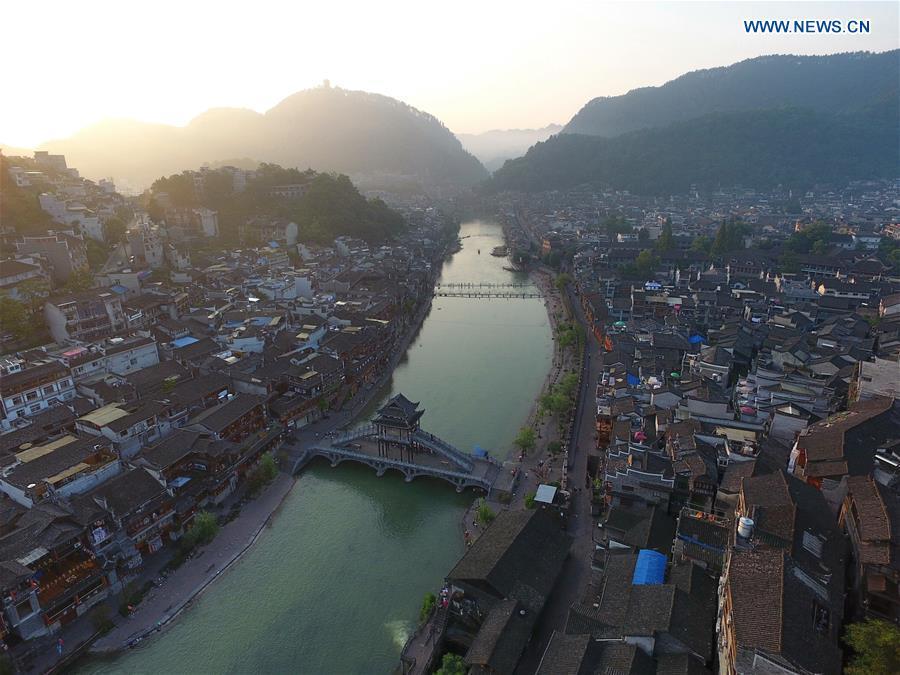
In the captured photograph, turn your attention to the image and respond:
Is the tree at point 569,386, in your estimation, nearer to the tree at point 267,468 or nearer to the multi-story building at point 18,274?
the tree at point 267,468

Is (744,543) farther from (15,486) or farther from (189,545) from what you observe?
(15,486)

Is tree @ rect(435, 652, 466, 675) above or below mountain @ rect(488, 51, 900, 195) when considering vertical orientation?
below

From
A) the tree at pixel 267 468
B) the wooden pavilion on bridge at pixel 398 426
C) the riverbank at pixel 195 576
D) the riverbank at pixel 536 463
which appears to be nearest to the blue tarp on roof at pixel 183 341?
the tree at pixel 267 468

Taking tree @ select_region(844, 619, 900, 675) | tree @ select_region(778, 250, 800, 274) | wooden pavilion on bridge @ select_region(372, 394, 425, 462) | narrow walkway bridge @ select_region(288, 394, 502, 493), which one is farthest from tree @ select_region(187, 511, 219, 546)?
tree @ select_region(778, 250, 800, 274)

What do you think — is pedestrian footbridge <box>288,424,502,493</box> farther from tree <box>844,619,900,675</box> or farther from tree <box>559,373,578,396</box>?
tree <box>844,619,900,675</box>

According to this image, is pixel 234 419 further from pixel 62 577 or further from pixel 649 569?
pixel 649 569

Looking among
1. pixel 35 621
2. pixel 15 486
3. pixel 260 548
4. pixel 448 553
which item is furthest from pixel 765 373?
pixel 15 486

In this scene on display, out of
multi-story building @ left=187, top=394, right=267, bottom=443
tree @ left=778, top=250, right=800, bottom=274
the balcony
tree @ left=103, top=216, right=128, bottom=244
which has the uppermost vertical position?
tree @ left=103, top=216, right=128, bottom=244
